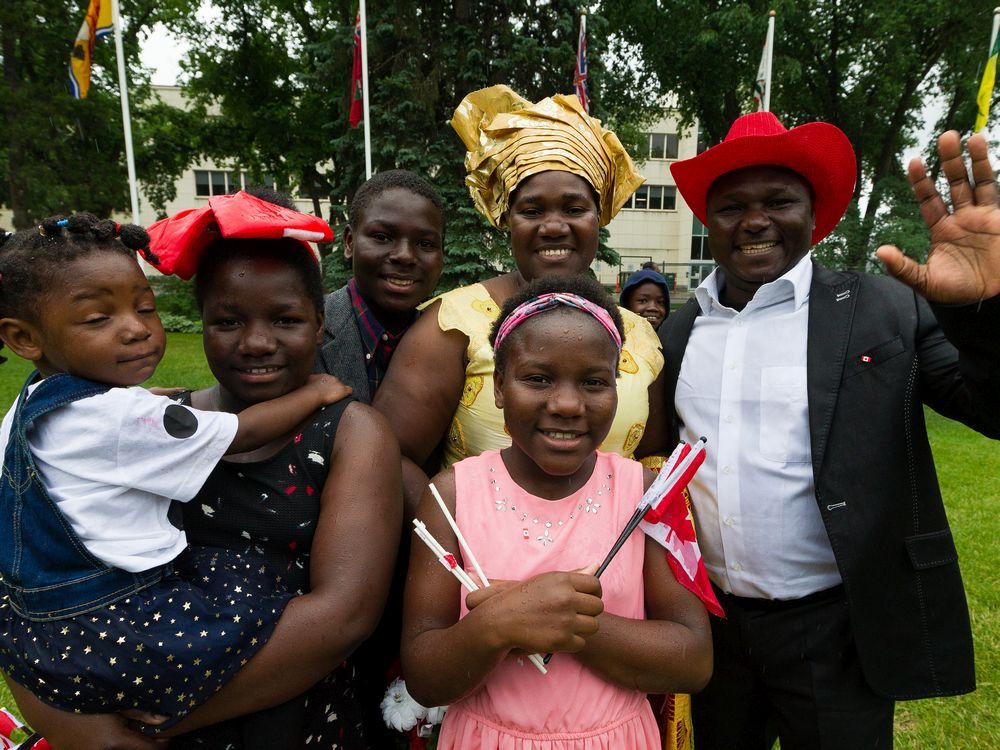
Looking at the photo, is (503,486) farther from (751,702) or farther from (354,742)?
(751,702)

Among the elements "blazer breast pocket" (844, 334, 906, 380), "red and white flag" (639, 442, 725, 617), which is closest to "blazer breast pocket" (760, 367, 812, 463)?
"blazer breast pocket" (844, 334, 906, 380)

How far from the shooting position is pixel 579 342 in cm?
175

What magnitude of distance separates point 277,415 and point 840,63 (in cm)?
1855

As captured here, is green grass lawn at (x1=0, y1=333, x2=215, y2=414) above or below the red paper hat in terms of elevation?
below

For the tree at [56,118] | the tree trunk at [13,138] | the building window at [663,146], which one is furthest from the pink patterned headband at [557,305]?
the building window at [663,146]

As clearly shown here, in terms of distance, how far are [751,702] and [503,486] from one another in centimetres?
144

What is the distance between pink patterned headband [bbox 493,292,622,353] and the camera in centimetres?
183

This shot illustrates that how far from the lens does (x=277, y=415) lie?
1.73 metres

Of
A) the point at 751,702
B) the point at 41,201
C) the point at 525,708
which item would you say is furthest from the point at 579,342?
the point at 41,201

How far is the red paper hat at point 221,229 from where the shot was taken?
68.2 inches

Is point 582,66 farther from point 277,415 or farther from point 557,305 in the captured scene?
point 277,415

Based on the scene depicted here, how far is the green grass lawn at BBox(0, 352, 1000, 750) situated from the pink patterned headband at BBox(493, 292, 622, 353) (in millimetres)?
3213

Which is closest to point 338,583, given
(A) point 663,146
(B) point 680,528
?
(B) point 680,528

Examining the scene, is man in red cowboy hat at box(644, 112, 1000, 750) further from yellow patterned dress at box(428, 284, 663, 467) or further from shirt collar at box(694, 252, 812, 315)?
yellow patterned dress at box(428, 284, 663, 467)
